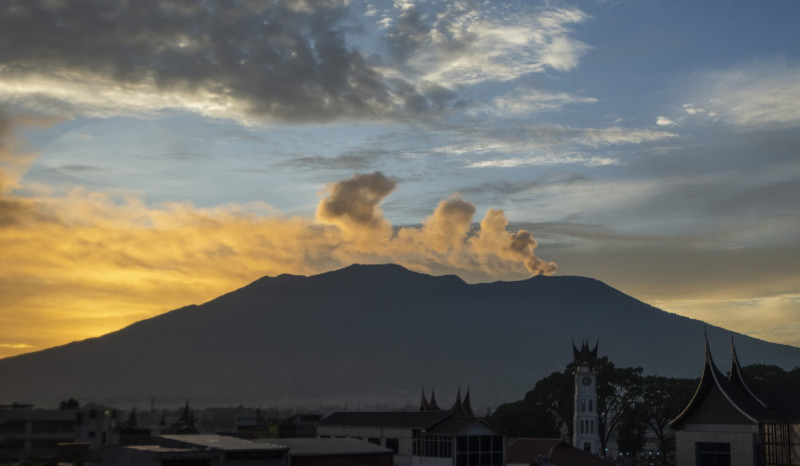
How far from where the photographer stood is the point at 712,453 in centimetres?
8525

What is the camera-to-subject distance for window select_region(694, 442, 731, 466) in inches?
3307

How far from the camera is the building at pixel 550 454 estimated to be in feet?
304

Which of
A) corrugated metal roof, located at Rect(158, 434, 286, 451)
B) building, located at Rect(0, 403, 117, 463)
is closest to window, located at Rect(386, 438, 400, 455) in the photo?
corrugated metal roof, located at Rect(158, 434, 286, 451)

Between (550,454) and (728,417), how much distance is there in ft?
59.9

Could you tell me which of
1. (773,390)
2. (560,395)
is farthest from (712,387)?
(560,395)

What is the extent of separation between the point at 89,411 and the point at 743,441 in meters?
72.0

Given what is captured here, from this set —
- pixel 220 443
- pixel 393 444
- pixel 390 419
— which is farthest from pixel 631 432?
pixel 220 443

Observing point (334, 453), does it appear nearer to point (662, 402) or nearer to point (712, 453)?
point (712, 453)

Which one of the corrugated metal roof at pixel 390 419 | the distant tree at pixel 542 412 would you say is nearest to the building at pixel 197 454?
the corrugated metal roof at pixel 390 419

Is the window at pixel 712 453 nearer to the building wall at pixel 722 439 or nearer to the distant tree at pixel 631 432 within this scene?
the building wall at pixel 722 439

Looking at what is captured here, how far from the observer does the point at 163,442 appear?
61.1 m

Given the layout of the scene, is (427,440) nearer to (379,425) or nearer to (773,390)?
(379,425)

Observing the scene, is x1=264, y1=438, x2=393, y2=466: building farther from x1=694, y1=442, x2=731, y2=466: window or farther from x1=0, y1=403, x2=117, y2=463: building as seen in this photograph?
Result: x1=694, y1=442, x2=731, y2=466: window

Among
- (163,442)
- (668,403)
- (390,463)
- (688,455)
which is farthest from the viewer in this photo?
(668,403)
